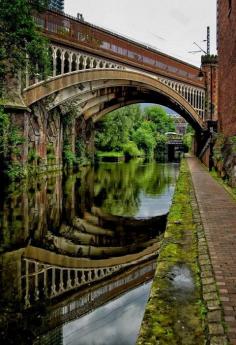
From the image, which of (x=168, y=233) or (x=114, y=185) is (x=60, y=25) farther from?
(x=168, y=233)

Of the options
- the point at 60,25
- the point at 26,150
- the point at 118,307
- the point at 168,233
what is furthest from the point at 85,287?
the point at 60,25

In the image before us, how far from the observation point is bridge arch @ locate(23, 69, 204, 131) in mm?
21938

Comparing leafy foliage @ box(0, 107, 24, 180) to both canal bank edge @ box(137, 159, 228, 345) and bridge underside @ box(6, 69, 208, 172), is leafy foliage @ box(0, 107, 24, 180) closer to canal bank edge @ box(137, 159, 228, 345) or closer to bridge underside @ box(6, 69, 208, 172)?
bridge underside @ box(6, 69, 208, 172)

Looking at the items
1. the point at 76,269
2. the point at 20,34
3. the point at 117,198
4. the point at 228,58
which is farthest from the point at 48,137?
the point at 76,269

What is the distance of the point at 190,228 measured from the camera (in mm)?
6125

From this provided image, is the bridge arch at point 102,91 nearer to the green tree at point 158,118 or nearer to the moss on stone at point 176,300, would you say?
the moss on stone at point 176,300

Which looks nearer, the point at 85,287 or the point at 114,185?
the point at 85,287

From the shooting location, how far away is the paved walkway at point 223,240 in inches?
124

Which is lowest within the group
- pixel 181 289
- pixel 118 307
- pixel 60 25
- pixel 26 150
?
pixel 118 307

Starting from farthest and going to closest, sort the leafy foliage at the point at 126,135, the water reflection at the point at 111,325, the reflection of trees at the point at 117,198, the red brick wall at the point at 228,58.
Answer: the leafy foliage at the point at 126,135 → the red brick wall at the point at 228,58 → the reflection of trees at the point at 117,198 → the water reflection at the point at 111,325

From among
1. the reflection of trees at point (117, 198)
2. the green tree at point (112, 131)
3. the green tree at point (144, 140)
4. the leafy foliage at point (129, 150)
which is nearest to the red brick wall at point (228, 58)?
the reflection of trees at point (117, 198)

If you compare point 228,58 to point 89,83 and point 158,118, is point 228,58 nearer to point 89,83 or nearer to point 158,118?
point 89,83

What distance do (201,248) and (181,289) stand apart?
4.40ft

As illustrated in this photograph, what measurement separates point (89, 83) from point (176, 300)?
78.0ft
